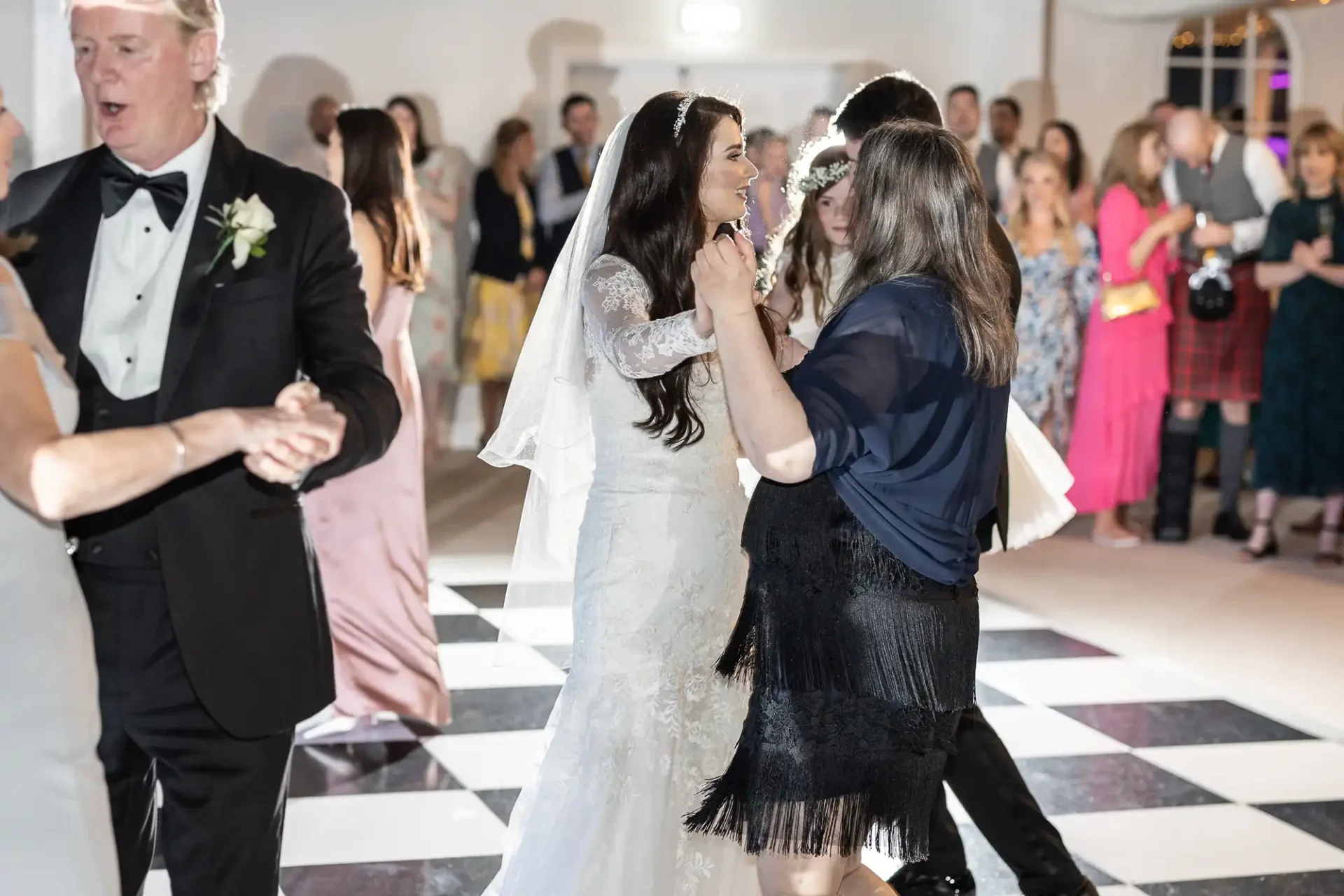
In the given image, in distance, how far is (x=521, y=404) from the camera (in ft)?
9.57

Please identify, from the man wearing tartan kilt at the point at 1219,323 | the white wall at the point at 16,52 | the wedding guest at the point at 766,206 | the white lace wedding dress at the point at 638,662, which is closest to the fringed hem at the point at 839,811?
the white lace wedding dress at the point at 638,662

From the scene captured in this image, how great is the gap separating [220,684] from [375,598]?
2.12 metres

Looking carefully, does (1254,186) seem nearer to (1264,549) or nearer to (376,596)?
(1264,549)

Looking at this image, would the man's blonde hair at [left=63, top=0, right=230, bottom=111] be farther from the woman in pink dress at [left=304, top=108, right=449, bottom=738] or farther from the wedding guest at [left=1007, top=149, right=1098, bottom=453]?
the wedding guest at [left=1007, top=149, right=1098, bottom=453]

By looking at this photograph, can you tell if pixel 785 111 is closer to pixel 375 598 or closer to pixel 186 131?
pixel 375 598

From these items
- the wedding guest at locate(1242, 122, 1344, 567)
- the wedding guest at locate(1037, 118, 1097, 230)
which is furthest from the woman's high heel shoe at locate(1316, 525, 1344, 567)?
the wedding guest at locate(1037, 118, 1097, 230)

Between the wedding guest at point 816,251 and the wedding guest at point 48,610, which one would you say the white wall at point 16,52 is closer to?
the wedding guest at point 816,251

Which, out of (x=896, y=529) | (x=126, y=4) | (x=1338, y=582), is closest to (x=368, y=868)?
(x=896, y=529)

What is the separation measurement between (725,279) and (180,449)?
76cm

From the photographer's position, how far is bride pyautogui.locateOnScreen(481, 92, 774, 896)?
8.68ft

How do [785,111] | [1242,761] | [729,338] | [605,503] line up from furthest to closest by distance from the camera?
[785,111]
[1242,761]
[605,503]
[729,338]

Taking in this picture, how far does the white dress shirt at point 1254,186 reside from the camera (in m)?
7.12

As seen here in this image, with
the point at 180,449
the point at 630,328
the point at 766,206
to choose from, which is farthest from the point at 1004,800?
the point at 766,206

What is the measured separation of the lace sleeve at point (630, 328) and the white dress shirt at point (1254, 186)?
512 cm
